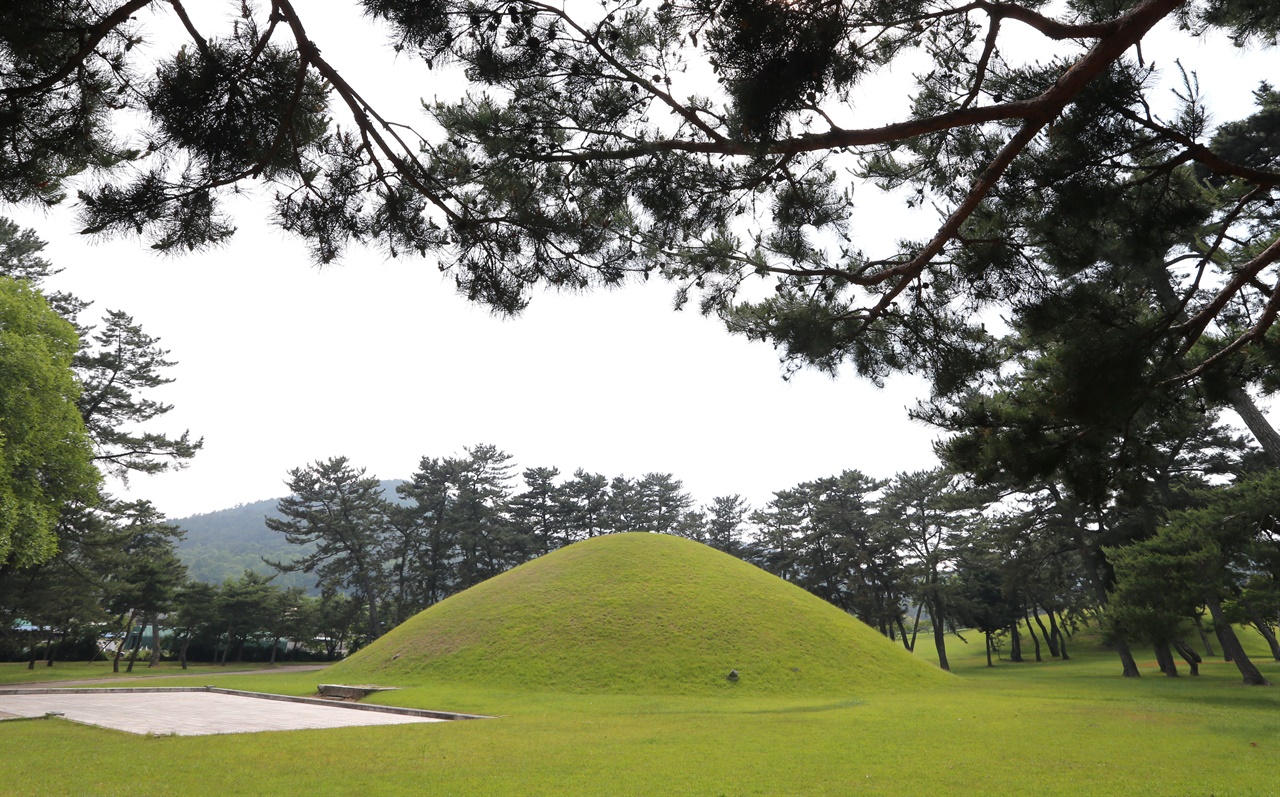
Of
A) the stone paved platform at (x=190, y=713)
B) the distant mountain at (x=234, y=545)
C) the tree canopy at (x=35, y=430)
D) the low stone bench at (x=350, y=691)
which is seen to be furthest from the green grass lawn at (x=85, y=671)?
the distant mountain at (x=234, y=545)

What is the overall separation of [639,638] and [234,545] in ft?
402

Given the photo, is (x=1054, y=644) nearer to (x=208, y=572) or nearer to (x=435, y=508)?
(x=435, y=508)

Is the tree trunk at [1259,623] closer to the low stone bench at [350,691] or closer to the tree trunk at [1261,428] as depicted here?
the tree trunk at [1261,428]

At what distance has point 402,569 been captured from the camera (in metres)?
49.1

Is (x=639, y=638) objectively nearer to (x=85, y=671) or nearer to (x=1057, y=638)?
(x=85, y=671)

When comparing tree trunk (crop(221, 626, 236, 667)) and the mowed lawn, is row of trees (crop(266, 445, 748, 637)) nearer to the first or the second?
tree trunk (crop(221, 626, 236, 667))

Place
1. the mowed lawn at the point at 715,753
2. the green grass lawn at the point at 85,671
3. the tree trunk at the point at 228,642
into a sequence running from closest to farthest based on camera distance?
the mowed lawn at the point at 715,753 < the green grass lawn at the point at 85,671 < the tree trunk at the point at 228,642

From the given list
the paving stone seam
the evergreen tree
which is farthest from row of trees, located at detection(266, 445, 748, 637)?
the paving stone seam

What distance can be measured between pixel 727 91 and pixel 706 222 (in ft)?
5.27

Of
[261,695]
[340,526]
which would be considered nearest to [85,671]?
[340,526]

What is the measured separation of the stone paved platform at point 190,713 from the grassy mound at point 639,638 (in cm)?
540

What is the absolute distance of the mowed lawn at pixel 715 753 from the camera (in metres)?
7.52

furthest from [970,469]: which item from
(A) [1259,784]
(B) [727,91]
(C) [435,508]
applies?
(C) [435,508]

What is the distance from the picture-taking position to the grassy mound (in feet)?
70.7
